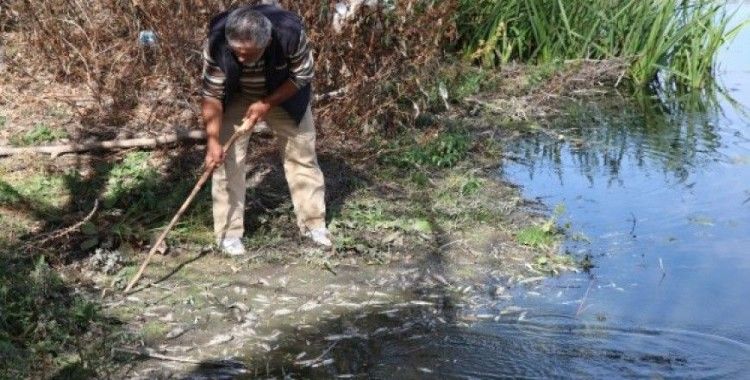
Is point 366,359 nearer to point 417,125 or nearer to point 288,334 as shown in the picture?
point 288,334

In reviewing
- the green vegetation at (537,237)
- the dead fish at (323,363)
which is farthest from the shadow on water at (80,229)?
the green vegetation at (537,237)

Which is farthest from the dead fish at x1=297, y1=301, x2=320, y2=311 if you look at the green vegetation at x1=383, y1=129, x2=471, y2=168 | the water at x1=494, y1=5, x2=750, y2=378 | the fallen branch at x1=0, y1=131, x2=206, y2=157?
the green vegetation at x1=383, y1=129, x2=471, y2=168

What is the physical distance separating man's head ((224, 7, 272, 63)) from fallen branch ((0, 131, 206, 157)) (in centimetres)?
211

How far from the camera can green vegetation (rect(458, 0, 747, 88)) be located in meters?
9.86

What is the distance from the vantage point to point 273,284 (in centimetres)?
502

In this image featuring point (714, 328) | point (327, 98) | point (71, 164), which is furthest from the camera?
point (327, 98)

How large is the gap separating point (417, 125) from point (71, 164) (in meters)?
2.88

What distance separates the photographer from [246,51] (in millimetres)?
4520

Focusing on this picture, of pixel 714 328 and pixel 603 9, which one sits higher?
pixel 603 9

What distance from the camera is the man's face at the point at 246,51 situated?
14.7 feet

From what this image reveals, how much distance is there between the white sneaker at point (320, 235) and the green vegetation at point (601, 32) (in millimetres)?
4637

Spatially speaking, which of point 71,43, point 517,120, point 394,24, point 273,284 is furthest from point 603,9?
point 273,284

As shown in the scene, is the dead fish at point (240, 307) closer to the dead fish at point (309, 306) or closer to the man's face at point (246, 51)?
the dead fish at point (309, 306)

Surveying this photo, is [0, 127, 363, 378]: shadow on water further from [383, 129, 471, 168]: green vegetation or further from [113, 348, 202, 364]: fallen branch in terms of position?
[383, 129, 471, 168]: green vegetation
